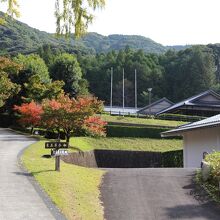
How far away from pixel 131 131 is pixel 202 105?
19.4 metres

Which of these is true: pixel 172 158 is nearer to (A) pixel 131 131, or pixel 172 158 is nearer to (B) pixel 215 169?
(A) pixel 131 131

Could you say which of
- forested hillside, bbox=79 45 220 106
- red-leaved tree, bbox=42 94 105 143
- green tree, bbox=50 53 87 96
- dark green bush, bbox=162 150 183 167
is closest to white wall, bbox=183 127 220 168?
dark green bush, bbox=162 150 183 167

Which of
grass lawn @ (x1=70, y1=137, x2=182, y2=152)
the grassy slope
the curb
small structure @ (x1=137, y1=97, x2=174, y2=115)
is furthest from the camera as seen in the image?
small structure @ (x1=137, y1=97, x2=174, y2=115)

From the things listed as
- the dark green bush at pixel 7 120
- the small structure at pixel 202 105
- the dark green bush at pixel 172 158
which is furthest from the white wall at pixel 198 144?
the small structure at pixel 202 105

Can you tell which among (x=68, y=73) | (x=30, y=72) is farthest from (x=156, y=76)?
(x=30, y=72)

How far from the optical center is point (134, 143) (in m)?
38.7

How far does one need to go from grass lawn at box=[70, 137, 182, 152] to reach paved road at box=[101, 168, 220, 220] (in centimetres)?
2104

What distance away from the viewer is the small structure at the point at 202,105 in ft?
188

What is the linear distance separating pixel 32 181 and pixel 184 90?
73.0 m

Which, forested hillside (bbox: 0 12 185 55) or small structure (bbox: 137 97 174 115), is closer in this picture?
small structure (bbox: 137 97 174 115)

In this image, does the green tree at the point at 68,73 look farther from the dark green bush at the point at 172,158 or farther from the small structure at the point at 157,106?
the dark green bush at the point at 172,158

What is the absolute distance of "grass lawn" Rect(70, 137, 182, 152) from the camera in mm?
36500

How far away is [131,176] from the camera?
14.4 metres

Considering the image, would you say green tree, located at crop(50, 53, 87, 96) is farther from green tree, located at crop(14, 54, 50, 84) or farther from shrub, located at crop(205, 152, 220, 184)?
shrub, located at crop(205, 152, 220, 184)
